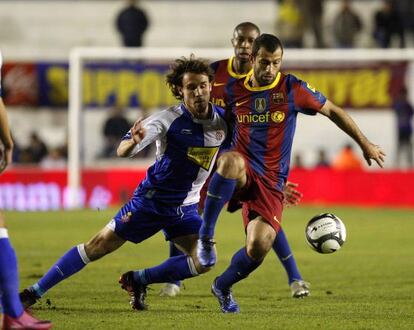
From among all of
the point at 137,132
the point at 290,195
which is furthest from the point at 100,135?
the point at 137,132

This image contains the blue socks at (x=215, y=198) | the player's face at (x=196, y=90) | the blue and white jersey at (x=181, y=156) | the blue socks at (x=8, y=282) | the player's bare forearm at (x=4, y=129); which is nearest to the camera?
the player's bare forearm at (x=4, y=129)

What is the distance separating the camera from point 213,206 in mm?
7637

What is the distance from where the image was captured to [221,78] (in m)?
9.29

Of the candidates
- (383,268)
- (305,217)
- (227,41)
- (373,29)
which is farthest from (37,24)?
(383,268)

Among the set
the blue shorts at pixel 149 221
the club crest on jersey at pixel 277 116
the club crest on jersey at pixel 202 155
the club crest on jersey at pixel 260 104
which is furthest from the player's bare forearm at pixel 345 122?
the blue shorts at pixel 149 221

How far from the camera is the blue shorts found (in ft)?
26.0

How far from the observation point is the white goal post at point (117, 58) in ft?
65.4

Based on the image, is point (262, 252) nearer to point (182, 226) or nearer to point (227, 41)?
point (182, 226)

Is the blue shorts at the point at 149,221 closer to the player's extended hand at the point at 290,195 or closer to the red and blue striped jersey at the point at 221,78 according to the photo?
the player's extended hand at the point at 290,195

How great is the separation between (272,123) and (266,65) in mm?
458

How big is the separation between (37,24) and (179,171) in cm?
1709

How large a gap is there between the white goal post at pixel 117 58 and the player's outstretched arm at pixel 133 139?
12.6m

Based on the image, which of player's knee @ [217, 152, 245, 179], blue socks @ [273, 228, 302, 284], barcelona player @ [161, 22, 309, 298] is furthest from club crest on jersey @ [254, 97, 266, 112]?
blue socks @ [273, 228, 302, 284]

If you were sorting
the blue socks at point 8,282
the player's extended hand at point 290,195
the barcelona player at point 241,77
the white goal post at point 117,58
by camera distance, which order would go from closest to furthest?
the blue socks at point 8,282
the player's extended hand at point 290,195
the barcelona player at point 241,77
the white goal post at point 117,58
